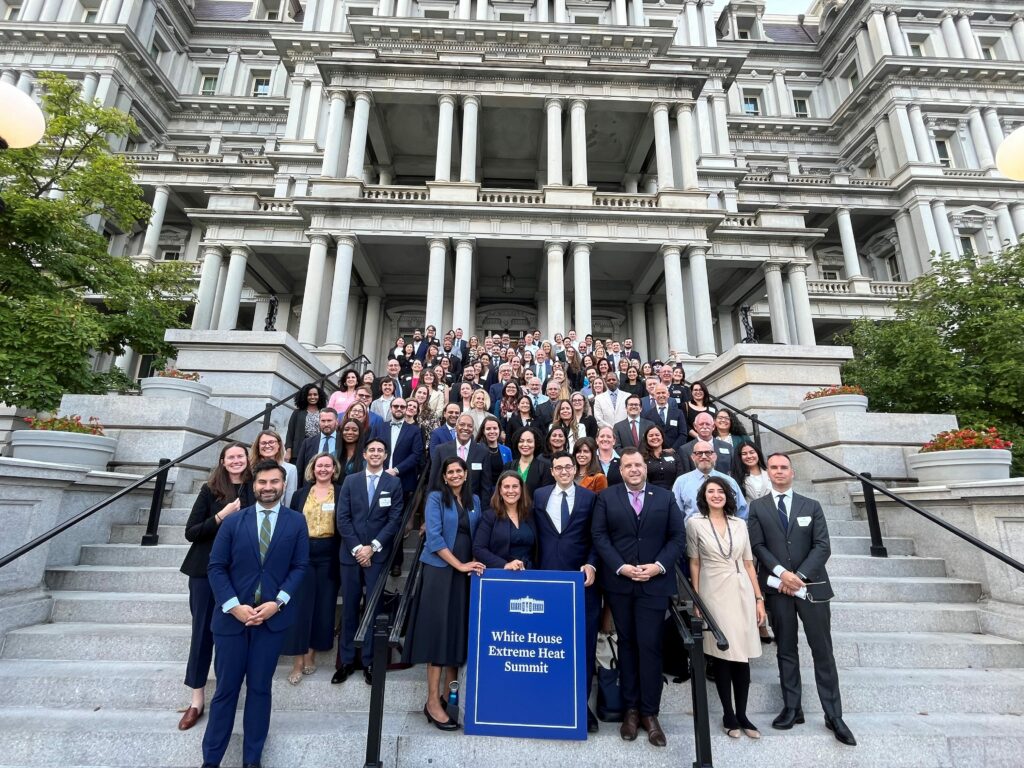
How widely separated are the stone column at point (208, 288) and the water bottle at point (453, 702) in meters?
22.0

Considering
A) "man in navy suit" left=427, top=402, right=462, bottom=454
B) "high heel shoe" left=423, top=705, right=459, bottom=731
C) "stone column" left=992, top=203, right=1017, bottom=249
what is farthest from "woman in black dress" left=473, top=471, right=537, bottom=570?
"stone column" left=992, top=203, right=1017, bottom=249

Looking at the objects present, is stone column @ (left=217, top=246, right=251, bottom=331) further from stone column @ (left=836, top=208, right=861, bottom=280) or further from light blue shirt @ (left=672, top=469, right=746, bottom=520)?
stone column @ (left=836, top=208, right=861, bottom=280)

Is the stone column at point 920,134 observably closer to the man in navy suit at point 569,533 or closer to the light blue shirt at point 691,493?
the light blue shirt at point 691,493

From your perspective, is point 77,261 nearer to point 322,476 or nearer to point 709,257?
point 322,476

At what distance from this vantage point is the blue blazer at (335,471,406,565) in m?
4.64

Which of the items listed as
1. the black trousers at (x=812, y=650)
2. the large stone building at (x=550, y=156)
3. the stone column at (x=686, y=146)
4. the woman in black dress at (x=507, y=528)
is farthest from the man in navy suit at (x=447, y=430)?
the stone column at (x=686, y=146)

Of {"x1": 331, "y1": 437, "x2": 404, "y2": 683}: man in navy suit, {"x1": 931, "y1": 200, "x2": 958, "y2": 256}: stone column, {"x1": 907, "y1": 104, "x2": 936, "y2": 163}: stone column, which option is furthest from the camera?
{"x1": 907, "y1": 104, "x2": 936, "y2": 163}: stone column

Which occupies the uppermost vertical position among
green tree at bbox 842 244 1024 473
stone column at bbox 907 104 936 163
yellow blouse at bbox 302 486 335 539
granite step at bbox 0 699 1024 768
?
stone column at bbox 907 104 936 163

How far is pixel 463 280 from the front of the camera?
754 inches

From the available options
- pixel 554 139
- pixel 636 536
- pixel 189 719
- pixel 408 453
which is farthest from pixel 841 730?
pixel 554 139

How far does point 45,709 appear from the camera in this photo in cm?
409

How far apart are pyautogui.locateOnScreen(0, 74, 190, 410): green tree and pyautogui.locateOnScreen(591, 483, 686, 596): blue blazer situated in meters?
12.1

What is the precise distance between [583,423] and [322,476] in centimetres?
385

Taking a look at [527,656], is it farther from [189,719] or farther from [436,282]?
[436,282]
